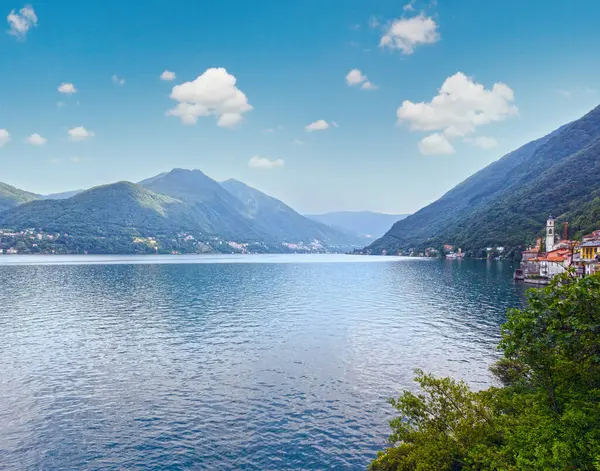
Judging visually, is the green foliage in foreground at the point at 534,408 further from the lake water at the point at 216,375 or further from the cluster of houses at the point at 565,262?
the cluster of houses at the point at 565,262

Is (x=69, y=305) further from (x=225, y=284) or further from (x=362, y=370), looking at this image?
(x=362, y=370)

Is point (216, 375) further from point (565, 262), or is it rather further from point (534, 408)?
point (565, 262)

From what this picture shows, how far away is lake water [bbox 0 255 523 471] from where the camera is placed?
2617cm

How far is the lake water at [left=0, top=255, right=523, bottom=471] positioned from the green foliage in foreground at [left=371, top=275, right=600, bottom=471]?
620cm

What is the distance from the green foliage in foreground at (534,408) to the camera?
17547 millimetres

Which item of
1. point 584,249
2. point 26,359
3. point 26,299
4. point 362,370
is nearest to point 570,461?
point 362,370

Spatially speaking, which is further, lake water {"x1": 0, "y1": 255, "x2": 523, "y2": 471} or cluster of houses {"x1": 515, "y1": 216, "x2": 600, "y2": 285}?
cluster of houses {"x1": 515, "y1": 216, "x2": 600, "y2": 285}

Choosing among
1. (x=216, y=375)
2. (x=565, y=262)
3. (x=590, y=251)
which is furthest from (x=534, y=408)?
(x=565, y=262)

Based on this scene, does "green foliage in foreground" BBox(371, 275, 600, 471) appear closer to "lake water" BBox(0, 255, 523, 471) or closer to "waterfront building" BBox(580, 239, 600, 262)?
"lake water" BBox(0, 255, 523, 471)

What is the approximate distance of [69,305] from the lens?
82.5 m

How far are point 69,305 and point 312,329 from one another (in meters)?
53.9

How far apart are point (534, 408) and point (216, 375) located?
96.2 ft

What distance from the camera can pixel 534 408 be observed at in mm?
20391

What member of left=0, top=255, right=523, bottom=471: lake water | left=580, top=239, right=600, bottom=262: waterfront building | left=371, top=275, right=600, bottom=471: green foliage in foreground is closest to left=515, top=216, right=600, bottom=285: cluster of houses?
left=580, top=239, right=600, bottom=262: waterfront building
